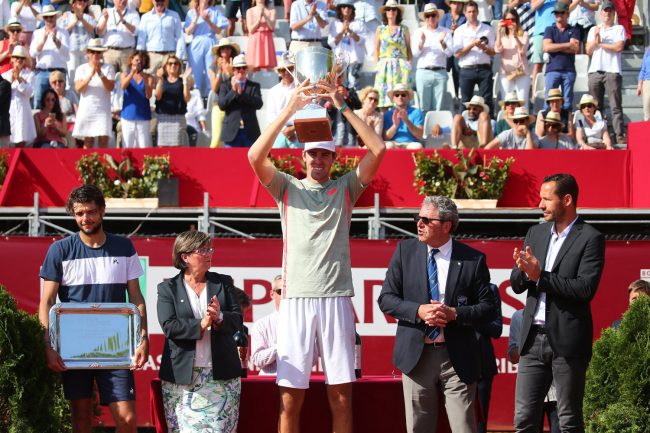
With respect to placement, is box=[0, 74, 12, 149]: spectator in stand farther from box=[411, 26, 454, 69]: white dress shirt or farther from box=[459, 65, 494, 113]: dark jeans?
box=[459, 65, 494, 113]: dark jeans

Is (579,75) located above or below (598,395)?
above

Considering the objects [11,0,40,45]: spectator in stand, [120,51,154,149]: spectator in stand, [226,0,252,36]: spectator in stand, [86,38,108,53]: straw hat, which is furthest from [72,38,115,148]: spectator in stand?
[226,0,252,36]: spectator in stand

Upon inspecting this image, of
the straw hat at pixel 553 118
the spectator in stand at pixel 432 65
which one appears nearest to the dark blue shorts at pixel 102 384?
the straw hat at pixel 553 118

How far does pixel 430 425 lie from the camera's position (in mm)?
7562

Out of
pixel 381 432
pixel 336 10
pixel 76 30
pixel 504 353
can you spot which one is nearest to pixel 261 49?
pixel 336 10

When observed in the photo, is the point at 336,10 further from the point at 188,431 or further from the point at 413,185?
the point at 188,431

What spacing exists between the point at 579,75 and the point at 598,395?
11019 mm

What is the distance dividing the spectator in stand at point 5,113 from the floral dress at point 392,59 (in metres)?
4.70

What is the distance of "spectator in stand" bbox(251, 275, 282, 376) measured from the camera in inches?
337

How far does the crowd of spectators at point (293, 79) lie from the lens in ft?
49.1

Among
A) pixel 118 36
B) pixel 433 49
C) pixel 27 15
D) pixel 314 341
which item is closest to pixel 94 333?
pixel 314 341

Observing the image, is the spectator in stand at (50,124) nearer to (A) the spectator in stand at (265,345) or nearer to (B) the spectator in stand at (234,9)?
(B) the spectator in stand at (234,9)

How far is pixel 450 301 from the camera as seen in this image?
7.62 m

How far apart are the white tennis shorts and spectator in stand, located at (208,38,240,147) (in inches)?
324
